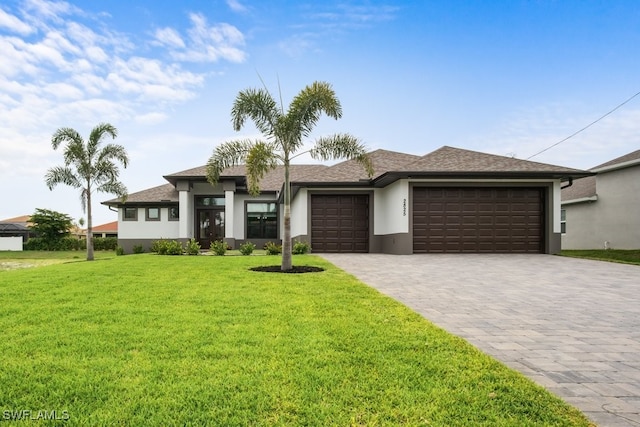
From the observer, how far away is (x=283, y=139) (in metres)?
A: 10.2

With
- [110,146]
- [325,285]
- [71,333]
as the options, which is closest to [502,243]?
[325,285]

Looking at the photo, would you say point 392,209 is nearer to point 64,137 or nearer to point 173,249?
point 173,249

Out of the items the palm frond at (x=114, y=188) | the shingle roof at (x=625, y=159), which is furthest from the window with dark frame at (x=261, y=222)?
the shingle roof at (x=625, y=159)

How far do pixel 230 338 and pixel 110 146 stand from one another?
17.8 metres

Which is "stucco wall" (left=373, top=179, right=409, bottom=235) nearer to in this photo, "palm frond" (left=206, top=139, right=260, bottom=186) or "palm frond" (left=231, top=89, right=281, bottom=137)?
"palm frond" (left=231, top=89, right=281, bottom=137)

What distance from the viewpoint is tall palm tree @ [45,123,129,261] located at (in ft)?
56.6

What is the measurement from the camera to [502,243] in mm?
15172

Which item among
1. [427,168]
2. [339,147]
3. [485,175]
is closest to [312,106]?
[339,147]

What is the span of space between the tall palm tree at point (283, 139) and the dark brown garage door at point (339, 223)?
6.65 meters

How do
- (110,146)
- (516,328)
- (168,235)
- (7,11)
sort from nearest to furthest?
(516,328), (7,11), (110,146), (168,235)

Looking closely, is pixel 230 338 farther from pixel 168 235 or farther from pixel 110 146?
pixel 168 235

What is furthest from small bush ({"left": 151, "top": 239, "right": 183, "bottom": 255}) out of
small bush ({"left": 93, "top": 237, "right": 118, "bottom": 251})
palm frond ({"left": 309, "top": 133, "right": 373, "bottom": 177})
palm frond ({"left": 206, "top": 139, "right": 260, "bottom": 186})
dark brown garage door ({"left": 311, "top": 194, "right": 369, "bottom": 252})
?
small bush ({"left": 93, "top": 237, "right": 118, "bottom": 251})

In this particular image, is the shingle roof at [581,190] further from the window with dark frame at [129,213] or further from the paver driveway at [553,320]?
the window with dark frame at [129,213]

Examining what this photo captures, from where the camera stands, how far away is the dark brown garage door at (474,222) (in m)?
15.1
